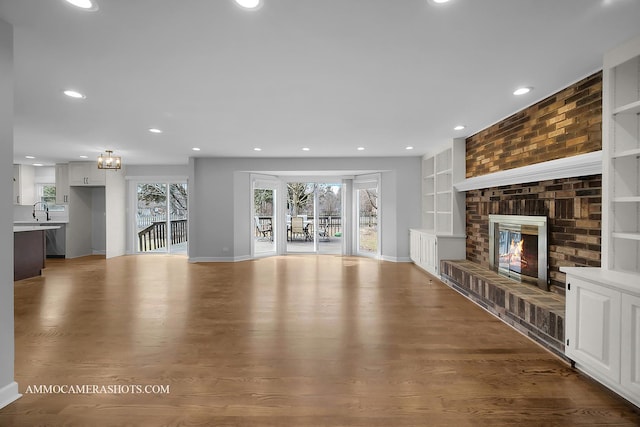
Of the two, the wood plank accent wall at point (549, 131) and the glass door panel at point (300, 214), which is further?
the glass door panel at point (300, 214)

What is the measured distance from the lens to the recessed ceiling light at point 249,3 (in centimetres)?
192

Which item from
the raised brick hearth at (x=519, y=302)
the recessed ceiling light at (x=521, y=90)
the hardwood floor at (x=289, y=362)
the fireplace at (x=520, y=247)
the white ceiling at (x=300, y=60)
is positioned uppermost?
the recessed ceiling light at (x=521, y=90)

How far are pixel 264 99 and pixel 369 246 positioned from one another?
5.63 meters

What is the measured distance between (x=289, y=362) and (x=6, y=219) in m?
2.24

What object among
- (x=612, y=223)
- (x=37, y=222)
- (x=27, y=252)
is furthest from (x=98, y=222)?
(x=612, y=223)

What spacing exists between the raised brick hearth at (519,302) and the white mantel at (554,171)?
1.23 meters

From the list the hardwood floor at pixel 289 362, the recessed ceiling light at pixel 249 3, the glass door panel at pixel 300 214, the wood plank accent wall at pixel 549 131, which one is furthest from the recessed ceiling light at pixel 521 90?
the glass door panel at pixel 300 214

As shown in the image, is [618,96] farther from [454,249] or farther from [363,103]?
[454,249]

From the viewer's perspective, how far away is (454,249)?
5.74m

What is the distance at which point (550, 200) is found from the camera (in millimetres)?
3521

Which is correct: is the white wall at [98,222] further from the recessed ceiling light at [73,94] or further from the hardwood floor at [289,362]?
the recessed ceiling light at [73,94]

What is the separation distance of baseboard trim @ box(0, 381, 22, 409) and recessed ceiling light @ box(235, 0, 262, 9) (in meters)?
2.87

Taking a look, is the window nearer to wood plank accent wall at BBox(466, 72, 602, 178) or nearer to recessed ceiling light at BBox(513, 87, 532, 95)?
wood plank accent wall at BBox(466, 72, 602, 178)

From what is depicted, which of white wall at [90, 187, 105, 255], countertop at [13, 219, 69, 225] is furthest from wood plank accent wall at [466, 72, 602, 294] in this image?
countertop at [13, 219, 69, 225]
